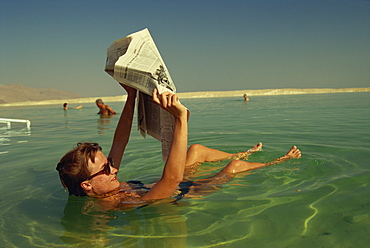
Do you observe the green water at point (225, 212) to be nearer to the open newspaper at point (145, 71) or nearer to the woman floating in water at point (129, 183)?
the woman floating in water at point (129, 183)

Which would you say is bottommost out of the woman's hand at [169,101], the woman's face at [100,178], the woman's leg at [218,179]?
the woman's leg at [218,179]

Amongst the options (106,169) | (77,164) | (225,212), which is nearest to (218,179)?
(225,212)

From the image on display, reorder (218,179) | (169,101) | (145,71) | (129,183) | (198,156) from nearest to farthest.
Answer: (169,101), (145,71), (129,183), (218,179), (198,156)

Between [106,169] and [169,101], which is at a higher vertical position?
[169,101]

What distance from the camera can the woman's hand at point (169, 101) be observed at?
2158 millimetres

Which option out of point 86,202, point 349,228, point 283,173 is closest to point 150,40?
point 86,202

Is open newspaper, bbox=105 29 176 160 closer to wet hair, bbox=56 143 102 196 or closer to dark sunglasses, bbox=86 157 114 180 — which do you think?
dark sunglasses, bbox=86 157 114 180

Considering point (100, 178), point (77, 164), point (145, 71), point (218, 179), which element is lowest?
point (218, 179)

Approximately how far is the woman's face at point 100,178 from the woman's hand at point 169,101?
1.08 m

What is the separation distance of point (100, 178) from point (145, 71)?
47.3 inches

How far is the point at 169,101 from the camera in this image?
2158mm

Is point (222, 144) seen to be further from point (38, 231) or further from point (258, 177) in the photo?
point (38, 231)

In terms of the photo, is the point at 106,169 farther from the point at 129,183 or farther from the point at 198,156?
the point at 198,156

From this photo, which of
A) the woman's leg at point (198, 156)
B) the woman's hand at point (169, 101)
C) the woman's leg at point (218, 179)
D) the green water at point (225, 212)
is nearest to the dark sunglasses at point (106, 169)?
the green water at point (225, 212)
